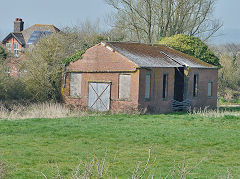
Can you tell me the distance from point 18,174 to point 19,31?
49.6m

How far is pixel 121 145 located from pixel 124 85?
12.9 metres

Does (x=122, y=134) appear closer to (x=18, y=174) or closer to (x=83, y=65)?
(x=18, y=174)

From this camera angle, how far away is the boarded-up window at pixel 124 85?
97.1ft

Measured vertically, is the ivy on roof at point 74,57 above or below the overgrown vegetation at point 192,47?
below

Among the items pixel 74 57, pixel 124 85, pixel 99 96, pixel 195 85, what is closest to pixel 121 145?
pixel 124 85

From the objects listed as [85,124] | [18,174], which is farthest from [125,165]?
[85,124]

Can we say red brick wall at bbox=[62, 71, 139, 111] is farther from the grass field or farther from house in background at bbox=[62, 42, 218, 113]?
the grass field

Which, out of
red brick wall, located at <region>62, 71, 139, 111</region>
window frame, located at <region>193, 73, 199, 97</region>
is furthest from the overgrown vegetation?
red brick wall, located at <region>62, 71, 139, 111</region>

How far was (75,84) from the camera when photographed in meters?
32.5

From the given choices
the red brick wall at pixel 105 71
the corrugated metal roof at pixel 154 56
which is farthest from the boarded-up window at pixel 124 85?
the corrugated metal roof at pixel 154 56

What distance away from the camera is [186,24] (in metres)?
48.2

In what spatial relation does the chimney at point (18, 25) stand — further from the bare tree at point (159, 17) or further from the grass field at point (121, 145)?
the grass field at point (121, 145)

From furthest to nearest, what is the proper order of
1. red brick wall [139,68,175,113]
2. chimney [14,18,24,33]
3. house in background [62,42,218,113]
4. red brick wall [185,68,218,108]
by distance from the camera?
chimney [14,18,24,33] < red brick wall [185,68,218,108] < house in background [62,42,218,113] < red brick wall [139,68,175,113]

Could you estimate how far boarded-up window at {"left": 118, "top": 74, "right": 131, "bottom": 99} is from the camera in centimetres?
2961
